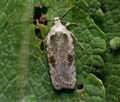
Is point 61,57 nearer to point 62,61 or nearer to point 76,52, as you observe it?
point 62,61

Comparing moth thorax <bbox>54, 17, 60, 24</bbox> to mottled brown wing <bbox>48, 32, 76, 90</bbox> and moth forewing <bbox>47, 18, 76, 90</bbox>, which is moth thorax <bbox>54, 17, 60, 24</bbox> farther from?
mottled brown wing <bbox>48, 32, 76, 90</bbox>

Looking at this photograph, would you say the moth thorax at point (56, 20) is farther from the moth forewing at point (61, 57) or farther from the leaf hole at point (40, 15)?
the leaf hole at point (40, 15)

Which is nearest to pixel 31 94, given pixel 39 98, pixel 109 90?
pixel 39 98

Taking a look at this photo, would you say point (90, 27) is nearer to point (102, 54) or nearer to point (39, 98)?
point (102, 54)

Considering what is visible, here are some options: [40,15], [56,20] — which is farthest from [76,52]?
[40,15]

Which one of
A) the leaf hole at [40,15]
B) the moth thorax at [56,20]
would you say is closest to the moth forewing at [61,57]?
the moth thorax at [56,20]

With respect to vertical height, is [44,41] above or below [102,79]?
above

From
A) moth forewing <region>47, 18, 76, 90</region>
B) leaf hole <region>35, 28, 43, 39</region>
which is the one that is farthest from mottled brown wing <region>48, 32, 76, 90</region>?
leaf hole <region>35, 28, 43, 39</region>
